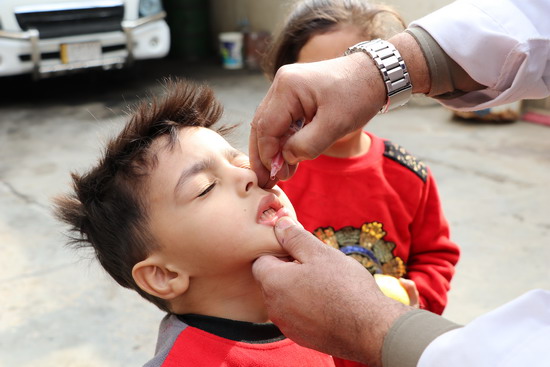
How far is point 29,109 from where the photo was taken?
7.12 m

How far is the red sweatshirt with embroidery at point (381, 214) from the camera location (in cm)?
205

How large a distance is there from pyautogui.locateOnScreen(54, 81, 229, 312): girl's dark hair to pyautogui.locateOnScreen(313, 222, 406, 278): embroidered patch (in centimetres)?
69

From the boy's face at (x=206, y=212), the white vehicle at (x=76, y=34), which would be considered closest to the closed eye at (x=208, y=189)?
the boy's face at (x=206, y=212)

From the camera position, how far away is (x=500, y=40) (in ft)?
5.19

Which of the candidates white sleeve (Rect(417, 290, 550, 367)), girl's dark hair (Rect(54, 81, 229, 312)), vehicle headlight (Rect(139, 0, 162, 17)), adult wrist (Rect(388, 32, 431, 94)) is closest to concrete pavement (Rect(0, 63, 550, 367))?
girl's dark hair (Rect(54, 81, 229, 312))

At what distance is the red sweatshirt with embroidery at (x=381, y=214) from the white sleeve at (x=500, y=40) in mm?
514

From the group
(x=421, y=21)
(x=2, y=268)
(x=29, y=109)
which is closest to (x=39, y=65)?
(x=29, y=109)

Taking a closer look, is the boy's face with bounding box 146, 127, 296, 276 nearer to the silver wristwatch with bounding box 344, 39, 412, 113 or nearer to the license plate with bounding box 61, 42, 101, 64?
the silver wristwatch with bounding box 344, 39, 412, 113

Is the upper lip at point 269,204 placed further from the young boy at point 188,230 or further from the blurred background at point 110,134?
the blurred background at point 110,134

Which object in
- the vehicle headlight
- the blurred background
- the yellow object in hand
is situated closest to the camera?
the yellow object in hand

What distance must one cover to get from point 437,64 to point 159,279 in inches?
34.3

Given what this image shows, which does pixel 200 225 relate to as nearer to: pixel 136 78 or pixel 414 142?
pixel 414 142

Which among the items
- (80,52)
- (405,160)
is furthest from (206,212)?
(80,52)

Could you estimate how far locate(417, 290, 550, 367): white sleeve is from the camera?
38.8 inches
